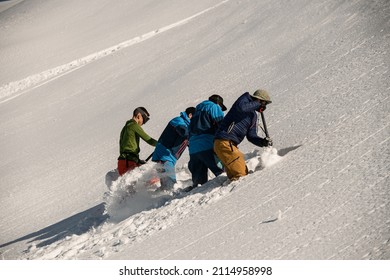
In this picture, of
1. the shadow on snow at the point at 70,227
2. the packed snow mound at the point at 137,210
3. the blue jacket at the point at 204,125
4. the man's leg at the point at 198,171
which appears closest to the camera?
the packed snow mound at the point at 137,210

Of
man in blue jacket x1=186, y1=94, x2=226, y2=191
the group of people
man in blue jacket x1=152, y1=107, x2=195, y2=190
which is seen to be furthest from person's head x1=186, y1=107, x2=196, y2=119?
man in blue jacket x1=186, y1=94, x2=226, y2=191

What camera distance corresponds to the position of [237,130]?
761cm

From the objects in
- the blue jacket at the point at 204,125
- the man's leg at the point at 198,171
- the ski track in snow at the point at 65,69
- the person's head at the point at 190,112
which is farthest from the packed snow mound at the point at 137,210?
the ski track in snow at the point at 65,69

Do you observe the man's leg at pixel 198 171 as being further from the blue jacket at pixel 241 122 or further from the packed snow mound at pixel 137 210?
the blue jacket at pixel 241 122

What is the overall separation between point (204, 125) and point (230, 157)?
60 cm

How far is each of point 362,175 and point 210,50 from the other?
11.0 m

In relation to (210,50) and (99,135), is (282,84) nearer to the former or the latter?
(99,135)

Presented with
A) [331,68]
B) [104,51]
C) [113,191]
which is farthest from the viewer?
[104,51]

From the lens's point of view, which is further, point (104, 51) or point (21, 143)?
point (104, 51)

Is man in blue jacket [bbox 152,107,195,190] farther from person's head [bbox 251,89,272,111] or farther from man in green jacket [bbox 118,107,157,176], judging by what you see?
person's head [bbox 251,89,272,111]

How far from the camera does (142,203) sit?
884 centimetres

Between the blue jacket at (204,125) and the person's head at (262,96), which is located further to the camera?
the blue jacket at (204,125)

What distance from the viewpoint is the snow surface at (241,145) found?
626 centimetres
